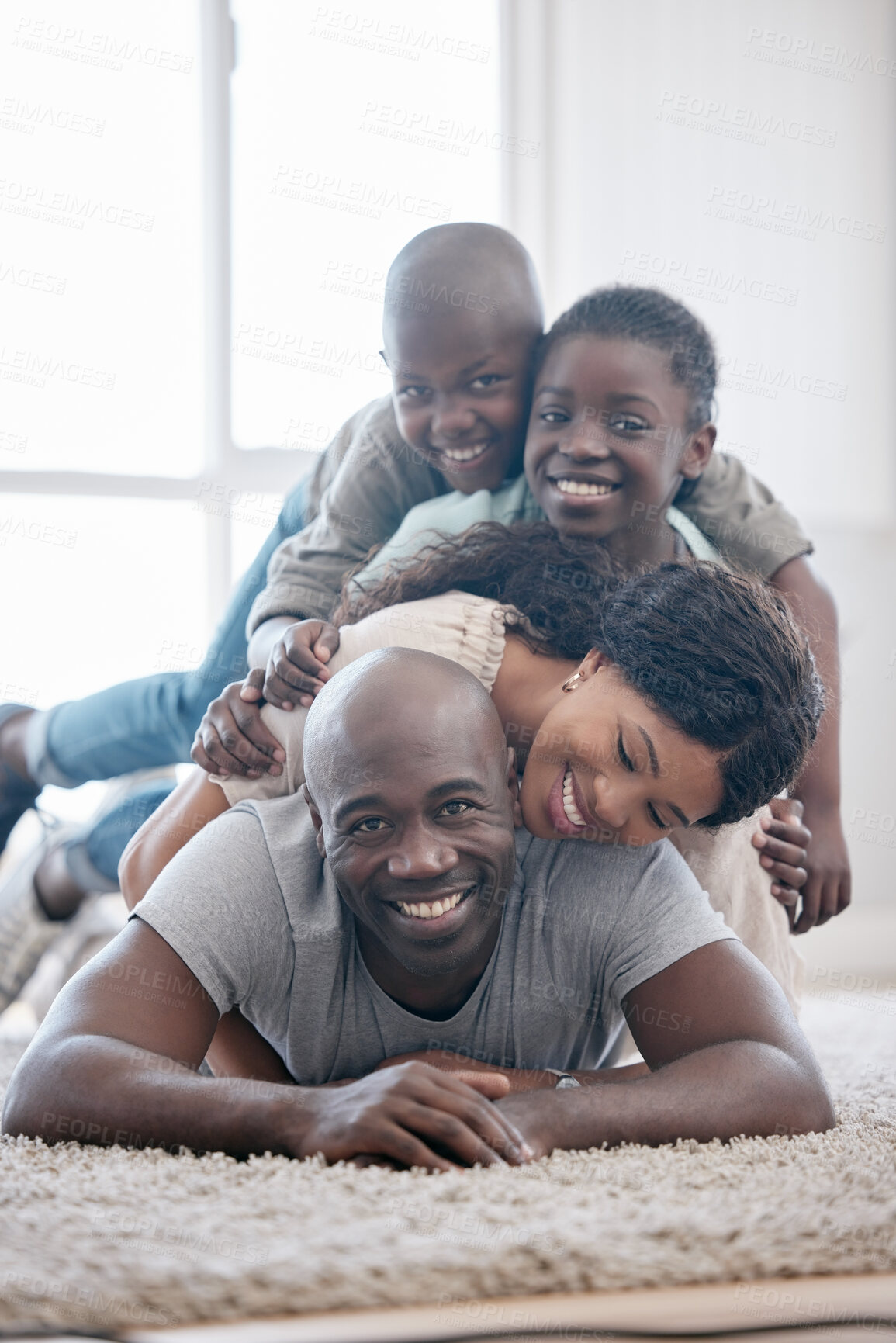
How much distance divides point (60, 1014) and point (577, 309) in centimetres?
103

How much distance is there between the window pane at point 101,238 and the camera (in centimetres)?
264

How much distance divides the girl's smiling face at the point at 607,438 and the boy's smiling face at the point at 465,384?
0.19ft

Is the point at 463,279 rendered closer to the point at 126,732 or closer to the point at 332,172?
the point at 126,732

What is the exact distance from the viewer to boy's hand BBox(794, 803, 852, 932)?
1.45 meters

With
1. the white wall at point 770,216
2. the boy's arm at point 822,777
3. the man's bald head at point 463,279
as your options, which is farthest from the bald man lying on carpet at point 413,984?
the white wall at point 770,216

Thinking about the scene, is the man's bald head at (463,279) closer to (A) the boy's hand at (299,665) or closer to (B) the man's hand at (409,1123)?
(A) the boy's hand at (299,665)

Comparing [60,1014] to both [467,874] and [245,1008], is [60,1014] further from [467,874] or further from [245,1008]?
[467,874]

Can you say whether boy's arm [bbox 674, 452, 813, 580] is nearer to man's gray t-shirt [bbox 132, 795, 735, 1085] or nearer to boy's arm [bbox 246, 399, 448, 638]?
boy's arm [bbox 246, 399, 448, 638]

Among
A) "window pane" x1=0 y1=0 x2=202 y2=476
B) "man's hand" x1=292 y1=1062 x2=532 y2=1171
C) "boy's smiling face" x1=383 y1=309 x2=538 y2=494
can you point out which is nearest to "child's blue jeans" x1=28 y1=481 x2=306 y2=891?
"boy's smiling face" x1=383 y1=309 x2=538 y2=494

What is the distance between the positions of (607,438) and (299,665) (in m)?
0.48

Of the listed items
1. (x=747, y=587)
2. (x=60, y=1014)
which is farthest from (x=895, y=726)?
(x=60, y=1014)

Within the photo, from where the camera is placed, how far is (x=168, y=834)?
1.37m

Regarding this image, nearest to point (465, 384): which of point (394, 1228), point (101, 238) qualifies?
point (394, 1228)

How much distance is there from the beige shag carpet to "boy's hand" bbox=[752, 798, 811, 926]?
0.46 metres
